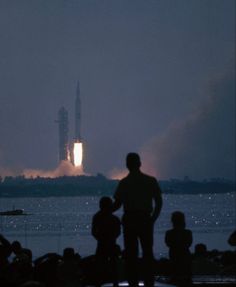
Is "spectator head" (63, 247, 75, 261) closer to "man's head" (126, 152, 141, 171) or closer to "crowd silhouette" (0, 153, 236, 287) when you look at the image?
"crowd silhouette" (0, 153, 236, 287)

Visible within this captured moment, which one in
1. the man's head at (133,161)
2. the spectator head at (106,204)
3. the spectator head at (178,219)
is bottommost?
the spectator head at (178,219)

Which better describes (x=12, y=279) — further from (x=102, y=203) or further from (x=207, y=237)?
(x=207, y=237)

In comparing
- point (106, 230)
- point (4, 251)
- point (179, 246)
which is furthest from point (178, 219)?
point (4, 251)

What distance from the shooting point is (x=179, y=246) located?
601 inches

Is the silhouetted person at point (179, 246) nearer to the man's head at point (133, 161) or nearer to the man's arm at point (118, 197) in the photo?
the man's arm at point (118, 197)

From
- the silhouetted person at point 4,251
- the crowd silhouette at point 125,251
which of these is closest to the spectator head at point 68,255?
the crowd silhouette at point 125,251

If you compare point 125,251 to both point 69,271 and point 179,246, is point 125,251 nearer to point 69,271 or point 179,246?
point 179,246

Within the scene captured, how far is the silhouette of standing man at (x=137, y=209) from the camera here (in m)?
13.3

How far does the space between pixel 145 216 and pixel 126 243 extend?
368 millimetres

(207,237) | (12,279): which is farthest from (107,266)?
(207,237)

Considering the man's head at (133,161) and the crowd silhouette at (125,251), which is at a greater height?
the man's head at (133,161)

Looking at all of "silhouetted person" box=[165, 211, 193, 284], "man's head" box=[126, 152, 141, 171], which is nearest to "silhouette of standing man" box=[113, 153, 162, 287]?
"man's head" box=[126, 152, 141, 171]

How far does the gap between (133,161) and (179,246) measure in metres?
2.26

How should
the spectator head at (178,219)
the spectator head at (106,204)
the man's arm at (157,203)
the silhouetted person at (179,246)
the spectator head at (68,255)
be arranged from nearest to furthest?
1. the man's arm at (157,203)
2. the spectator head at (106,204)
3. the spectator head at (178,219)
4. the silhouetted person at (179,246)
5. the spectator head at (68,255)
